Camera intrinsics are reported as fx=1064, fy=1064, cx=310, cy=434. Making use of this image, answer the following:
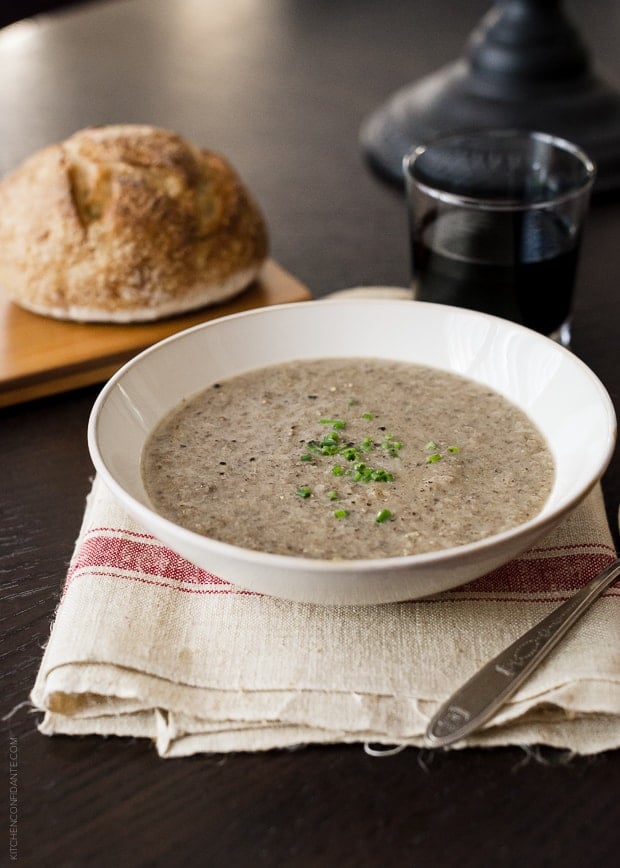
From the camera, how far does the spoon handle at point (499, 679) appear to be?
971 millimetres

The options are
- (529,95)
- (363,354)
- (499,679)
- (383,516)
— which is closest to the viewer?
(499,679)

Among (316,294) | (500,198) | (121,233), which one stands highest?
(121,233)

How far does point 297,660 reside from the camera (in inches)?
41.5

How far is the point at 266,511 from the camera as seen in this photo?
113 centimetres

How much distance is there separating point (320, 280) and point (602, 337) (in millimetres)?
500

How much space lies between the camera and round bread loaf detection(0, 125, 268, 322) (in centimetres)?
166

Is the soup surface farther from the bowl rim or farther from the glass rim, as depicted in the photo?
the glass rim

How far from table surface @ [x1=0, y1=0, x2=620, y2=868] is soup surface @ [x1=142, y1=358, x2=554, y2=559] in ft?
0.61

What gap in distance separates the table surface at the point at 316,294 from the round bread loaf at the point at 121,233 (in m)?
0.17

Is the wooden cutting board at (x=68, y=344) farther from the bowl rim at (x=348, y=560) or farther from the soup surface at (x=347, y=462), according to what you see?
the bowl rim at (x=348, y=560)

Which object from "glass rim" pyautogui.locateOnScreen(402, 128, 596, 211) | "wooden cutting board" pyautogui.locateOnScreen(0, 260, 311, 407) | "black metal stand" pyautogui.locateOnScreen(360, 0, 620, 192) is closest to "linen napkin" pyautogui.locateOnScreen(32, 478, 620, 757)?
"wooden cutting board" pyautogui.locateOnScreen(0, 260, 311, 407)

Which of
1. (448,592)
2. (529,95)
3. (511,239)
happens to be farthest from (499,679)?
(529,95)

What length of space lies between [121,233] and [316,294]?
0.37 metres

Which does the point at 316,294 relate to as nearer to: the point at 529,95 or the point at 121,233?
the point at 121,233
